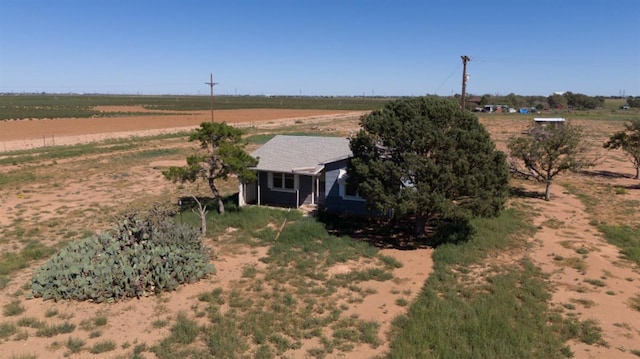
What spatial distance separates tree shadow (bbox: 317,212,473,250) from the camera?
55.4 feet

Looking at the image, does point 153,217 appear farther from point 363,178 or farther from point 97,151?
point 97,151

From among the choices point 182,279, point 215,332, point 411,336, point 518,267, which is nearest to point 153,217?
point 182,279

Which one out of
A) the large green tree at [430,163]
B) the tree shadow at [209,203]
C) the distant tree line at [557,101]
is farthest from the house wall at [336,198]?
the distant tree line at [557,101]

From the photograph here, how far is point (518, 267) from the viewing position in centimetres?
1441

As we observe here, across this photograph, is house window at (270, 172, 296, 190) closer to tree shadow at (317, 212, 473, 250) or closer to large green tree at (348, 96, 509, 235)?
tree shadow at (317, 212, 473, 250)

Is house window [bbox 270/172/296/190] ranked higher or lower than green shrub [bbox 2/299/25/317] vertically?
higher

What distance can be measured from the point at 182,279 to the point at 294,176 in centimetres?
888

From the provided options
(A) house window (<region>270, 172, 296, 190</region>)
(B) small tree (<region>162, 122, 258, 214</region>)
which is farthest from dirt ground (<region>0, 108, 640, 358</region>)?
(A) house window (<region>270, 172, 296, 190</region>)

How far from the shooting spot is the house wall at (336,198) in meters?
19.7

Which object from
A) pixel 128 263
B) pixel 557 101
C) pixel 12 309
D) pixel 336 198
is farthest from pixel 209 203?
pixel 557 101

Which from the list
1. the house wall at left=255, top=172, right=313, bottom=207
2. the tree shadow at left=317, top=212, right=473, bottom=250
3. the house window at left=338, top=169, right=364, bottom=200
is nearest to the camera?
the tree shadow at left=317, top=212, right=473, bottom=250

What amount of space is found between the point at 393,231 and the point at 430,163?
4.33 m

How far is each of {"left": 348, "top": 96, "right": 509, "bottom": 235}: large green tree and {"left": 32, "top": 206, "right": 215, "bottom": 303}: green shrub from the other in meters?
6.55

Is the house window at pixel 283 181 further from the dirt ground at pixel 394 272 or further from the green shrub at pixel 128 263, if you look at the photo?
the green shrub at pixel 128 263
